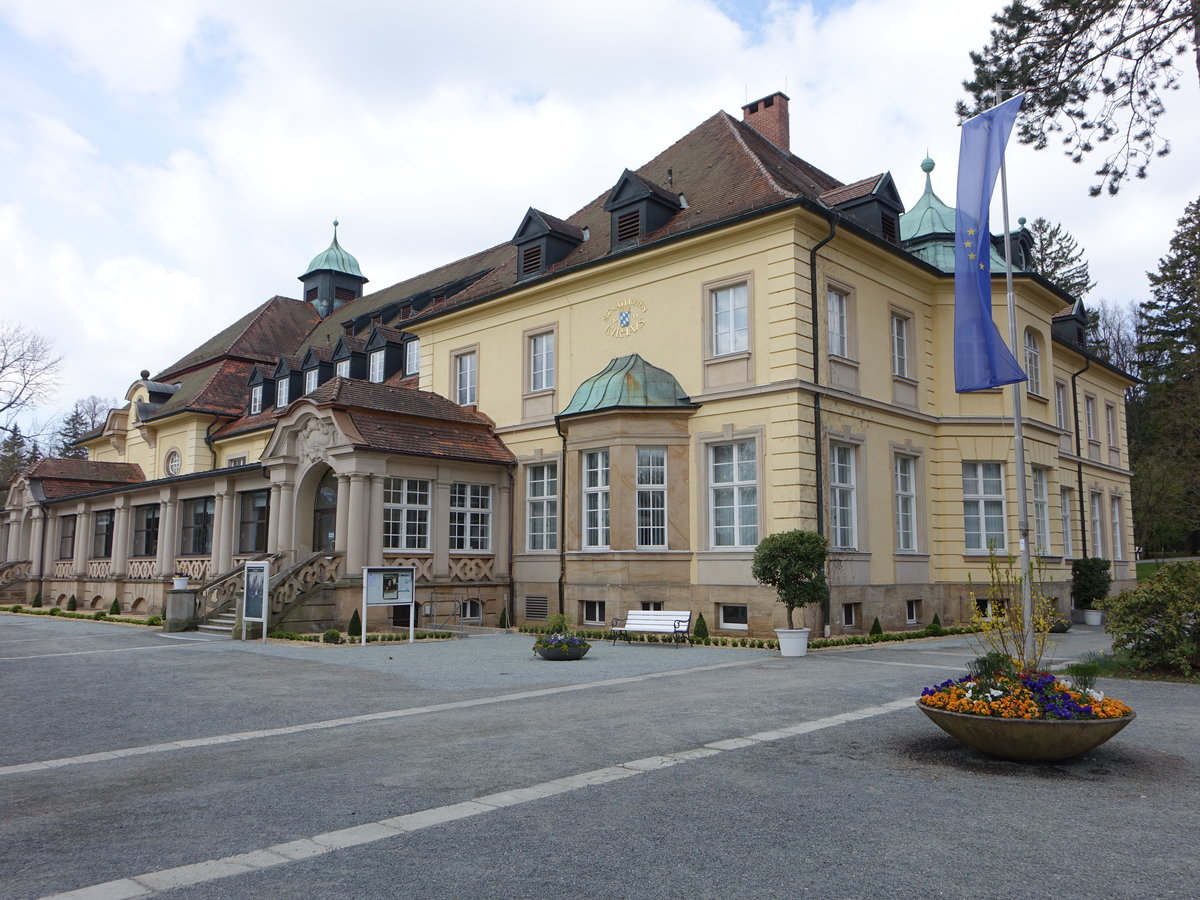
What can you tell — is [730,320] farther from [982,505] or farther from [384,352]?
[384,352]

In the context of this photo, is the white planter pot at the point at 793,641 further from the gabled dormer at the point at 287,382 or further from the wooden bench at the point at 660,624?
the gabled dormer at the point at 287,382

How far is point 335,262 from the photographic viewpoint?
44469 mm

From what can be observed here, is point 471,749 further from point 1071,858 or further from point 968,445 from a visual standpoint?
point 968,445

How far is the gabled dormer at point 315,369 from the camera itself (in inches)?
1276

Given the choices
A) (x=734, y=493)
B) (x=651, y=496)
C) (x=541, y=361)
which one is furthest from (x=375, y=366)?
(x=734, y=493)

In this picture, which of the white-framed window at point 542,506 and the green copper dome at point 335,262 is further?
the green copper dome at point 335,262

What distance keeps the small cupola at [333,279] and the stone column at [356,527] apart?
25.2 metres

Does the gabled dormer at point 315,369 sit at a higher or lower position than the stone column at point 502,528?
higher

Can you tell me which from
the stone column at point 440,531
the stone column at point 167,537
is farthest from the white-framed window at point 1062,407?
the stone column at point 167,537

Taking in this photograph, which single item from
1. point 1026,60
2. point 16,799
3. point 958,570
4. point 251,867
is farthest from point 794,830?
point 958,570

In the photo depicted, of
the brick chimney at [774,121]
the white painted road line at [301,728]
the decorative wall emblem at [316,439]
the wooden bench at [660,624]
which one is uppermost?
the brick chimney at [774,121]

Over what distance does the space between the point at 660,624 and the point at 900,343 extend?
9650 mm

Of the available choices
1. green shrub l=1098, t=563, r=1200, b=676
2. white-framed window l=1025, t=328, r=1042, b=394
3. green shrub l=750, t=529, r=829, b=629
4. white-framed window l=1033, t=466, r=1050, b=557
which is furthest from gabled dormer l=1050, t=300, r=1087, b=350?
green shrub l=1098, t=563, r=1200, b=676

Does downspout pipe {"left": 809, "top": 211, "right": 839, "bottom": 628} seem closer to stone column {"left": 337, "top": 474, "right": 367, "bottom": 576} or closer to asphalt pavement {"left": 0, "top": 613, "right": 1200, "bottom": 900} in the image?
asphalt pavement {"left": 0, "top": 613, "right": 1200, "bottom": 900}
